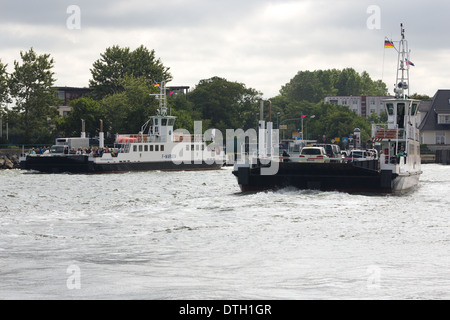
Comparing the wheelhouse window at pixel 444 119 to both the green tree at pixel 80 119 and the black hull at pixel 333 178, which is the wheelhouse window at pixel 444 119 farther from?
the black hull at pixel 333 178

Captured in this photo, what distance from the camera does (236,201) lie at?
3325 cm

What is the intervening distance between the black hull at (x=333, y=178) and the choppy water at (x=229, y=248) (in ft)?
4.41

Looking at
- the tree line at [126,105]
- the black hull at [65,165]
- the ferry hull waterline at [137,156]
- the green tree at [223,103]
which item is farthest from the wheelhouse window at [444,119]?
the black hull at [65,165]

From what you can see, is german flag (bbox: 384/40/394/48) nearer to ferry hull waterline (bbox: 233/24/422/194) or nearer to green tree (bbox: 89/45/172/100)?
ferry hull waterline (bbox: 233/24/422/194)

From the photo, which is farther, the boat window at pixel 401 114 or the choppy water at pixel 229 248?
the boat window at pixel 401 114

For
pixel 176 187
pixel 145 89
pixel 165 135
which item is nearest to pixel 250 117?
pixel 145 89

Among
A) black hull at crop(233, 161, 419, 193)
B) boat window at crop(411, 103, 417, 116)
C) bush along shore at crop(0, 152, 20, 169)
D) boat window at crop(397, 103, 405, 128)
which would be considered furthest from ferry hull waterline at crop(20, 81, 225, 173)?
black hull at crop(233, 161, 419, 193)

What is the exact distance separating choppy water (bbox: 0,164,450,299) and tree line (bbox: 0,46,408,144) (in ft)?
221

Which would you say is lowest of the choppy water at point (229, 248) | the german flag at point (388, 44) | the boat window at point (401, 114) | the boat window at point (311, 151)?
the choppy water at point (229, 248)

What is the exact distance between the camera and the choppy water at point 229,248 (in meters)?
14.4

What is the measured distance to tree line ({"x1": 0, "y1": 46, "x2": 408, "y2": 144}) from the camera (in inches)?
→ 3895

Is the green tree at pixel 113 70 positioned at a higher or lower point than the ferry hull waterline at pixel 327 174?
higher

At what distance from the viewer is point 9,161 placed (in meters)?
85.4
